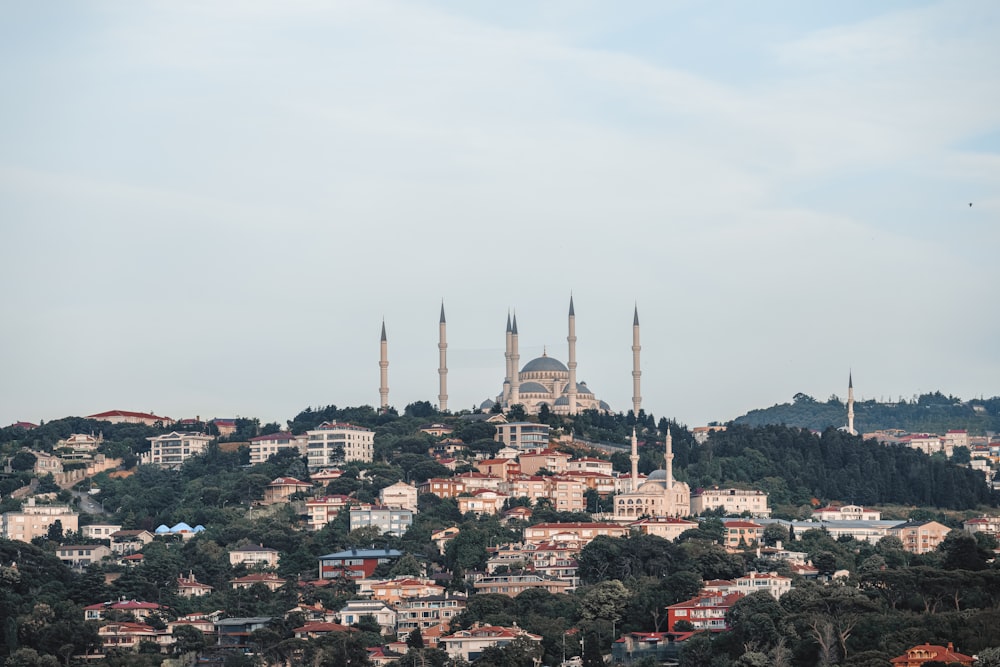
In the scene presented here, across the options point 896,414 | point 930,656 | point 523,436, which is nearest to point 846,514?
point 523,436

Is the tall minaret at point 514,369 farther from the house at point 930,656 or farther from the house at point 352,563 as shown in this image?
the house at point 930,656

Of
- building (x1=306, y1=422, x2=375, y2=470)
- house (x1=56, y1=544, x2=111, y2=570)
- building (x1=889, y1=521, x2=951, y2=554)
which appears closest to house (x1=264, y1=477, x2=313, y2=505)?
building (x1=306, y1=422, x2=375, y2=470)

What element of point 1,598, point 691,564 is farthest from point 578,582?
point 1,598

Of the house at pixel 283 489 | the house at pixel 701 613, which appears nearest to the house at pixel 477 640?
the house at pixel 701 613

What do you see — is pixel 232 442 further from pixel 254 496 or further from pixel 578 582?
pixel 578 582

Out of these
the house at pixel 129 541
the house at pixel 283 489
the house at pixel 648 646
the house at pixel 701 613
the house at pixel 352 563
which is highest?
the house at pixel 283 489

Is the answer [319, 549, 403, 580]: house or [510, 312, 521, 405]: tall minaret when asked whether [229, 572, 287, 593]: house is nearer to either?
[319, 549, 403, 580]: house
